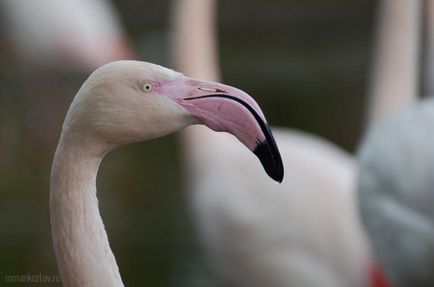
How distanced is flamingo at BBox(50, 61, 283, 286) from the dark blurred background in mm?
3741

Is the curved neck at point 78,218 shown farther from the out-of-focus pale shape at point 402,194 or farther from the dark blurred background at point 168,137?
the dark blurred background at point 168,137

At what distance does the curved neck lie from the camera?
6.82 feet

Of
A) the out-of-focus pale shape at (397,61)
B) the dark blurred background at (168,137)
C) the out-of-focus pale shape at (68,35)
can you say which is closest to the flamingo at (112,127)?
the out-of-focus pale shape at (397,61)

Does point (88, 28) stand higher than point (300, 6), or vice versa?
point (88, 28)

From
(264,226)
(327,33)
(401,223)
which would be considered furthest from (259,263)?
(327,33)

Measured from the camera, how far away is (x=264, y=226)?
529 centimetres

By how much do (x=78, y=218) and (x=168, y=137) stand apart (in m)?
7.88

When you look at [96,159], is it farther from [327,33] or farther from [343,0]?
[343,0]

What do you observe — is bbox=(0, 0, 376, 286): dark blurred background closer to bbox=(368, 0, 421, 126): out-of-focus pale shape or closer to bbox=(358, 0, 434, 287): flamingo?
bbox=(368, 0, 421, 126): out-of-focus pale shape

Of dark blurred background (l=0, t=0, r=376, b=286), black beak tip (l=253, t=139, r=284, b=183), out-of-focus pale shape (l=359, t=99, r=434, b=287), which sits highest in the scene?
black beak tip (l=253, t=139, r=284, b=183)

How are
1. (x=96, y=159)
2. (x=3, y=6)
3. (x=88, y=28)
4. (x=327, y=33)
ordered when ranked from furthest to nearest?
(x=327, y=33) < (x=3, y=6) < (x=88, y=28) < (x=96, y=159)

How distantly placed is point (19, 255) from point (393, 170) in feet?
9.32

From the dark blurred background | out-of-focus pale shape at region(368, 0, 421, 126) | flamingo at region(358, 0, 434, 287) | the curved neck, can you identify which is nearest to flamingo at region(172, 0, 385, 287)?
out-of-focus pale shape at region(368, 0, 421, 126)

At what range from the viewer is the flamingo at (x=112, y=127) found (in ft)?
6.72
